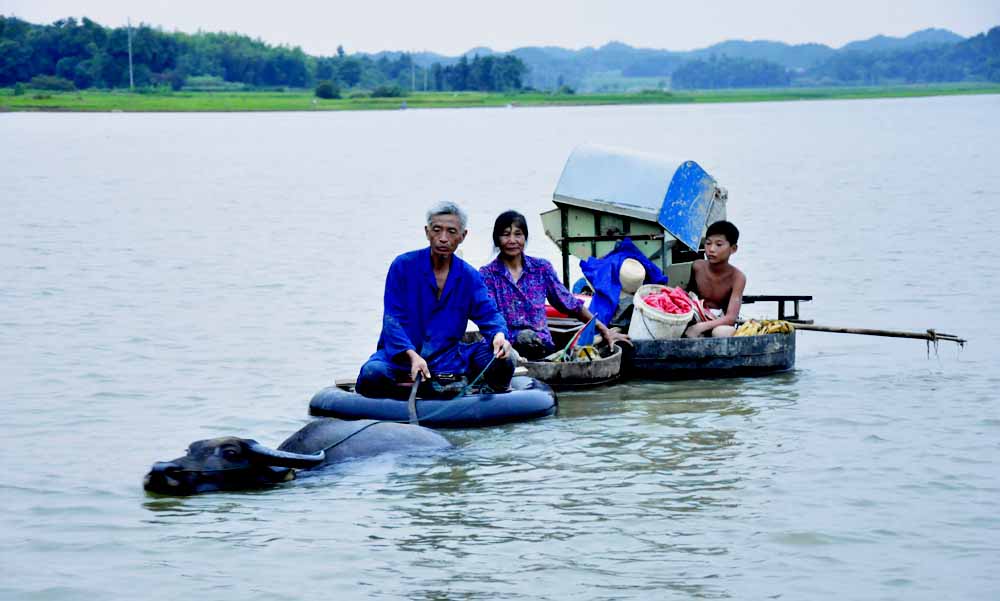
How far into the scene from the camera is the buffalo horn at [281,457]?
7297mm

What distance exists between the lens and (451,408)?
873cm

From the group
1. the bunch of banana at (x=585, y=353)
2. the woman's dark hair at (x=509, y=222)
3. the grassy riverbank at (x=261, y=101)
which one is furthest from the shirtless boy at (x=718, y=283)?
the grassy riverbank at (x=261, y=101)

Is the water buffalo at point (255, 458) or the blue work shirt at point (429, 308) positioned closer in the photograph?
the water buffalo at point (255, 458)

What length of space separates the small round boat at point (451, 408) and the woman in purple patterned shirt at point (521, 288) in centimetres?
84

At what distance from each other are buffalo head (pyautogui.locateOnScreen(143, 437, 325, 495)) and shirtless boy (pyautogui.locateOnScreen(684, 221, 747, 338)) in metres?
4.02

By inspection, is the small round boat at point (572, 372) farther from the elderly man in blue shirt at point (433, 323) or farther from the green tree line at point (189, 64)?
the green tree line at point (189, 64)

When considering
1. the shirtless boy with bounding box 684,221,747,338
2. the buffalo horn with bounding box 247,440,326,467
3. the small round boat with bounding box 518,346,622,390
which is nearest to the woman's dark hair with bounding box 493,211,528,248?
the small round boat with bounding box 518,346,622,390

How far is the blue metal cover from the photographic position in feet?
36.7

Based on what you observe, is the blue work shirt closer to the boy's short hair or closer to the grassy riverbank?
the boy's short hair

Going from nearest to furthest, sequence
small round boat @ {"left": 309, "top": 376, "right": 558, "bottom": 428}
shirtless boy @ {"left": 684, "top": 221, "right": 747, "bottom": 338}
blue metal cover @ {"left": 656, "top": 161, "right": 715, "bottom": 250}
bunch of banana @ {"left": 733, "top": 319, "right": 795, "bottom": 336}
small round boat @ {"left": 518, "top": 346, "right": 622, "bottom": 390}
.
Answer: small round boat @ {"left": 309, "top": 376, "right": 558, "bottom": 428} → small round boat @ {"left": 518, "top": 346, "right": 622, "bottom": 390} → shirtless boy @ {"left": 684, "top": 221, "right": 747, "bottom": 338} → bunch of banana @ {"left": 733, "top": 319, "right": 795, "bottom": 336} → blue metal cover @ {"left": 656, "top": 161, "right": 715, "bottom": 250}

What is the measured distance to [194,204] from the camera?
3064 cm

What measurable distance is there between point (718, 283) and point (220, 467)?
4.81m

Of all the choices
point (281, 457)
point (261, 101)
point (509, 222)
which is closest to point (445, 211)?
point (509, 222)

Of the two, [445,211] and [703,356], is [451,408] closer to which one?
[445,211]
